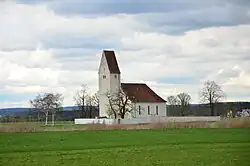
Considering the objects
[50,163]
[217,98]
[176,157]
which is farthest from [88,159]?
[217,98]

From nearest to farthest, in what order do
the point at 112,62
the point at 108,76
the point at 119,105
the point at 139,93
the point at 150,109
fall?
1. the point at 119,105
2. the point at 108,76
3. the point at 112,62
4. the point at 139,93
5. the point at 150,109

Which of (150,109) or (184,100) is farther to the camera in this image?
(184,100)

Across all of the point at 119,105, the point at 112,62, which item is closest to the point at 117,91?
the point at 119,105

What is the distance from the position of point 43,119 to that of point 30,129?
2831 inches

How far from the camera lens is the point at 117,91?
115 m

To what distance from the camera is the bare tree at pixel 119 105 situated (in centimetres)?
10914

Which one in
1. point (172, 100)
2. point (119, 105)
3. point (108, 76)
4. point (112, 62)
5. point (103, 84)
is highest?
point (112, 62)

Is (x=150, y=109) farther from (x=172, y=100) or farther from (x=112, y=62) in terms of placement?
(x=172, y=100)

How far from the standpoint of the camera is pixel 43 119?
5389 inches

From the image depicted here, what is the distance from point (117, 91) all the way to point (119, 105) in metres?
6.05

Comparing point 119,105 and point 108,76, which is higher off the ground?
point 108,76

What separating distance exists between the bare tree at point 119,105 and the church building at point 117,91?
1307 millimetres

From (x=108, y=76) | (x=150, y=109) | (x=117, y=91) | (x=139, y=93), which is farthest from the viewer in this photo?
(x=150, y=109)

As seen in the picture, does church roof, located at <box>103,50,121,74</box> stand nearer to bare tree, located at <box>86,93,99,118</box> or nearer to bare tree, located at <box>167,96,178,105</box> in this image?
bare tree, located at <box>86,93,99,118</box>
